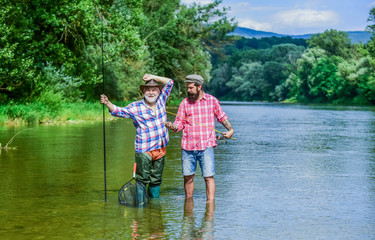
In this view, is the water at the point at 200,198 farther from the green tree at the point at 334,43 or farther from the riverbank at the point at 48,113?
the green tree at the point at 334,43

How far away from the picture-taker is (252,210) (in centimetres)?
794

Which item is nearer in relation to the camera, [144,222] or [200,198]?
[144,222]

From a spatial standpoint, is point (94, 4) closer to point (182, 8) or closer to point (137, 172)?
Result: point (137, 172)

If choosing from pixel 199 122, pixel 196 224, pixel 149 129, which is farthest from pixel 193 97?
pixel 196 224

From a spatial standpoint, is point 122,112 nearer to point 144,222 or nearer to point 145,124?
point 145,124

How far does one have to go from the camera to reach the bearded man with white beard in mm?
8406

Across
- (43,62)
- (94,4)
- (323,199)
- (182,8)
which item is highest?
(182,8)

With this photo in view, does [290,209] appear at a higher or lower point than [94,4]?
lower

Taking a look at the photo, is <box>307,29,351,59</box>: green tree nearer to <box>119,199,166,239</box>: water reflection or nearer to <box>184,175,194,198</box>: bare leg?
<box>184,175,194,198</box>: bare leg

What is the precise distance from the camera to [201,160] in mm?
8305

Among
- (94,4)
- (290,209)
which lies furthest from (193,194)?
(94,4)

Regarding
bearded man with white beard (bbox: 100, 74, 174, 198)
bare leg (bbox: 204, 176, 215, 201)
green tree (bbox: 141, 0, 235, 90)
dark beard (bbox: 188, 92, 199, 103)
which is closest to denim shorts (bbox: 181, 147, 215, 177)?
bare leg (bbox: 204, 176, 215, 201)

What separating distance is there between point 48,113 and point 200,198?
20925mm

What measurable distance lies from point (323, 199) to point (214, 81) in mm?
150677
